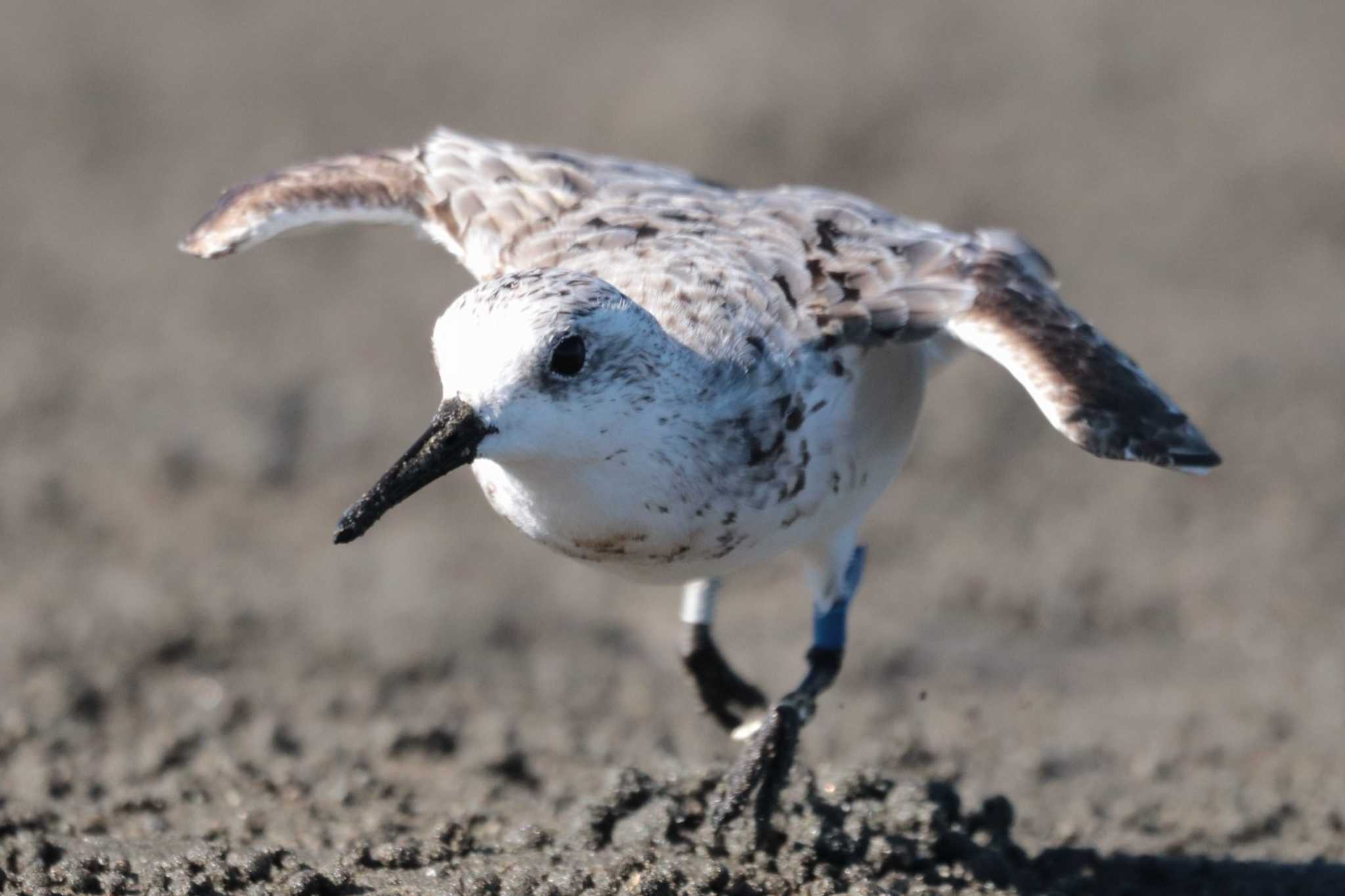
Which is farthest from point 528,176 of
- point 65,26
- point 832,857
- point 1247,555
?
point 65,26

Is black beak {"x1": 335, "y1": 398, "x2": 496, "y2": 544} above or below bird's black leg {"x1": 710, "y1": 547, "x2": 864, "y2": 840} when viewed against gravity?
above

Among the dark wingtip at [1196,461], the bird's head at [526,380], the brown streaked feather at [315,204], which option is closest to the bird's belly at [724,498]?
the bird's head at [526,380]

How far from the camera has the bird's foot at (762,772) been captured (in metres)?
7.15

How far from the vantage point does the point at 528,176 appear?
7.83 metres

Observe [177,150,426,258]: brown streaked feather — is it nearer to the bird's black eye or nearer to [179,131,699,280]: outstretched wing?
[179,131,699,280]: outstretched wing

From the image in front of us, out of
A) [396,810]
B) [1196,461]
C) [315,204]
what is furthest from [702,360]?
[396,810]

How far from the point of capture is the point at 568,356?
5777 millimetres

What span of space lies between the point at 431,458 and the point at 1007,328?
89.6 inches

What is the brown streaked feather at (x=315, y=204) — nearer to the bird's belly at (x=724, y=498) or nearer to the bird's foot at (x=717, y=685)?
the bird's belly at (x=724, y=498)

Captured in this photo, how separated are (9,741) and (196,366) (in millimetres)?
4444

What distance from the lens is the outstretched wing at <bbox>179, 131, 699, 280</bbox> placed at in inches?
297

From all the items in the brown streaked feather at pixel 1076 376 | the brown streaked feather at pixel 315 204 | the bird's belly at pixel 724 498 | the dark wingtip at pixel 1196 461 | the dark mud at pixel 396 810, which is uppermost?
the brown streaked feather at pixel 315 204

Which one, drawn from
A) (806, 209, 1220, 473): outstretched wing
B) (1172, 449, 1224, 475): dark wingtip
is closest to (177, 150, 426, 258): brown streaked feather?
(806, 209, 1220, 473): outstretched wing

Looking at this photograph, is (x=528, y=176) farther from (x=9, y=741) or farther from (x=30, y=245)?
(x=30, y=245)
